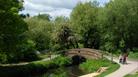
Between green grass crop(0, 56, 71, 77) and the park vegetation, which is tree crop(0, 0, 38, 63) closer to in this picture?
the park vegetation

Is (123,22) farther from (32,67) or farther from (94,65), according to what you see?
(32,67)

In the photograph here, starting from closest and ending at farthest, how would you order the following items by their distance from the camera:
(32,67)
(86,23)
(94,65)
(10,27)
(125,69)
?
(10,27) < (125,69) < (32,67) < (94,65) < (86,23)

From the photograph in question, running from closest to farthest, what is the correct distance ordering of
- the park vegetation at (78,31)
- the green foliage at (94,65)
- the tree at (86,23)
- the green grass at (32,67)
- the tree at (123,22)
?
the park vegetation at (78,31) → the green grass at (32,67) → the green foliage at (94,65) → the tree at (123,22) → the tree at (86,23)

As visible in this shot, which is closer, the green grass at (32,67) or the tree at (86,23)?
the green grass at (32,67)

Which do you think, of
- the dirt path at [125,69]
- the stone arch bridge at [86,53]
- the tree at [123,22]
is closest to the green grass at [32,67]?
the stone arch bridge at [86,53]

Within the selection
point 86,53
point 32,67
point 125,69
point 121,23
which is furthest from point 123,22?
point 125,69

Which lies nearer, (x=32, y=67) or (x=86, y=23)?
(x=32, y=67)

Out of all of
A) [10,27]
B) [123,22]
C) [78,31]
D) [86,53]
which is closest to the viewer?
[10,27]

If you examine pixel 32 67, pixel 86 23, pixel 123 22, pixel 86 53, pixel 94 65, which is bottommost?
pixel 32 67

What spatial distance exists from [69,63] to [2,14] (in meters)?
21.6

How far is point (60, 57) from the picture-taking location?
62.5 metres

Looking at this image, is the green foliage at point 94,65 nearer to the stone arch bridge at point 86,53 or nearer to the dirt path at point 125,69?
the stone arch bridge at point 86,53

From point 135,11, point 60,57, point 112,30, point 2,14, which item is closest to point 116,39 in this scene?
point 112,30

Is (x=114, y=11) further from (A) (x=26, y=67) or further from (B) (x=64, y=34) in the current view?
(A) (x=26, y=67)
